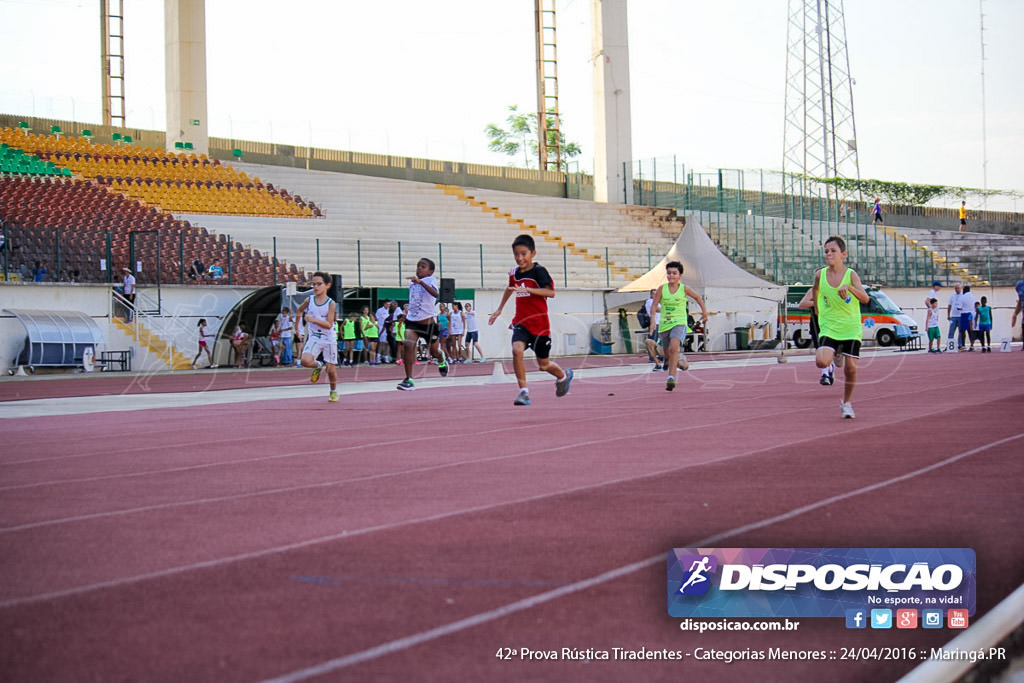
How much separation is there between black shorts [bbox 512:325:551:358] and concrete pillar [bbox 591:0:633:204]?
4035 centimetres

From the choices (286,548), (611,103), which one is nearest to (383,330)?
(611,103)

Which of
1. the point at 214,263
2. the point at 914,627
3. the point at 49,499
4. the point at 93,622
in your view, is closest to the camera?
the point at 914,627

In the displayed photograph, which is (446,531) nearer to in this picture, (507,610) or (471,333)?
(507,610)

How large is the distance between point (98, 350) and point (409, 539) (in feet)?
83.3

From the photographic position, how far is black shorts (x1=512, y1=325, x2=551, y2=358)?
521 inches

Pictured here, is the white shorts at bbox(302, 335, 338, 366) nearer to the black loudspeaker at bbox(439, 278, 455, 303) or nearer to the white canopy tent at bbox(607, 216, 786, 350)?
the black loudspeaker at bbox(439, 278, 455, 303)

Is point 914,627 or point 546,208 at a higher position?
point 546,208

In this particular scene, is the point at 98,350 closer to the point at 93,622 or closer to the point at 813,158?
the point at 93,622

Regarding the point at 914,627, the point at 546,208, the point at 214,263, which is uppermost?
the point at 546,208

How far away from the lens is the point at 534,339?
13422 millimetres

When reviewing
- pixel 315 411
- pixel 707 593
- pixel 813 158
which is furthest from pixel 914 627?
pixel 813 158

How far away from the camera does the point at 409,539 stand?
530cm

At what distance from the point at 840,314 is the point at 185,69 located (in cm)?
4073

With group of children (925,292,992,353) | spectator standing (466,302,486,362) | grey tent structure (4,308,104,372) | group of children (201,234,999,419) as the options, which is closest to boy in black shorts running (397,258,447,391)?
group of children (201,234,999,419)
